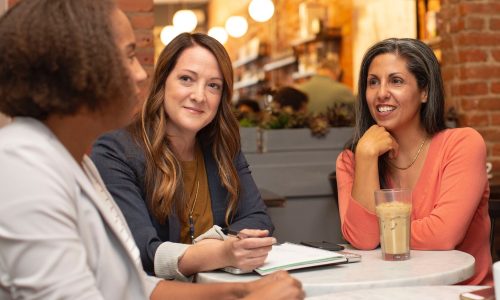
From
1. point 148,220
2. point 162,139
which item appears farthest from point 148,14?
point 148,220

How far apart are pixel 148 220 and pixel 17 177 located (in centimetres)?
110

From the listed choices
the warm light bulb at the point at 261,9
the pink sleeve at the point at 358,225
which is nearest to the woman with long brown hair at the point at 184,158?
the pink sleeve at the point at 358,225

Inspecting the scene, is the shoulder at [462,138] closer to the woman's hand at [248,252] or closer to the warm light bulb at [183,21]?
the woman's hand at [248,252]

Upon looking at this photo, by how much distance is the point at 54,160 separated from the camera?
1014 millimetres

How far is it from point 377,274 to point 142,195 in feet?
2.60

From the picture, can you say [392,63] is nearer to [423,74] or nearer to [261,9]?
[423,74]

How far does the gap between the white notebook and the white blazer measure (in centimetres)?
68

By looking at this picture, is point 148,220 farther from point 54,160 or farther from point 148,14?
point 148,14

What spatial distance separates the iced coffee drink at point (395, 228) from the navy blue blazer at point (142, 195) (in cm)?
51

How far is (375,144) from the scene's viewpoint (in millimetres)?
2258

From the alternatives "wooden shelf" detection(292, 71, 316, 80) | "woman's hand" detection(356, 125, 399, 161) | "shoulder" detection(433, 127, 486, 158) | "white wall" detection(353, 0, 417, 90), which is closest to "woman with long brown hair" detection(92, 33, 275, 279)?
"woman's hand" detection(356, 125, 399, 161)

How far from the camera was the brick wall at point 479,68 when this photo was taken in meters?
4.11

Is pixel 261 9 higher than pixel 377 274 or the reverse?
higher

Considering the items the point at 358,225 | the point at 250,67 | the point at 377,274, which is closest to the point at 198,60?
the point at 358,225
